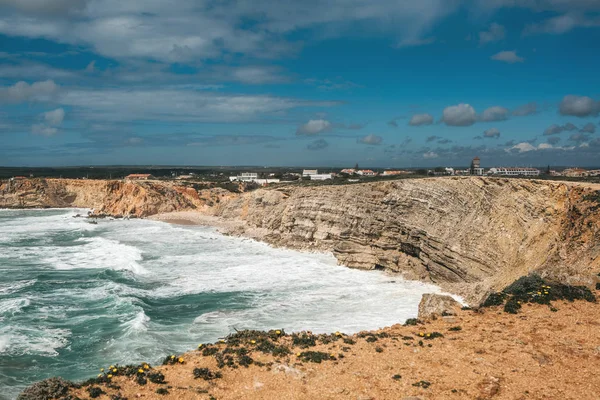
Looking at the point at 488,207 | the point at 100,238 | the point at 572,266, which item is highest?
the point at 488,207

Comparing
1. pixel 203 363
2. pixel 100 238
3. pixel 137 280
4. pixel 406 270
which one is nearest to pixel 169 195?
pixel 100 238

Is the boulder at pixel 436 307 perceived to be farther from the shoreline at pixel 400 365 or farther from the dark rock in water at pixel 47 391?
the dark rock in water at pixel 47 391

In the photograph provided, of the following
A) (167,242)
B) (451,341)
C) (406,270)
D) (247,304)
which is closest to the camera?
(451,341)

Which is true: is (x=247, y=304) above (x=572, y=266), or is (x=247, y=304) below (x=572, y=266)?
below

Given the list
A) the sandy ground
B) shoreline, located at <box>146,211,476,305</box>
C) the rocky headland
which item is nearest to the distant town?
shoreline, located at <box>146,211,476,305</box>

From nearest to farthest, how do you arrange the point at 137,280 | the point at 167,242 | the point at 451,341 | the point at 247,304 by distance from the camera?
the point at 451,341, the point at 247,304, the point at 137,280, the point at 167,242

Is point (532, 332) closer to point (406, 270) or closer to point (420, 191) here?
point (406, 270)

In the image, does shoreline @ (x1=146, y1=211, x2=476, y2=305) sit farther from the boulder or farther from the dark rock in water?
the dark rock in water
